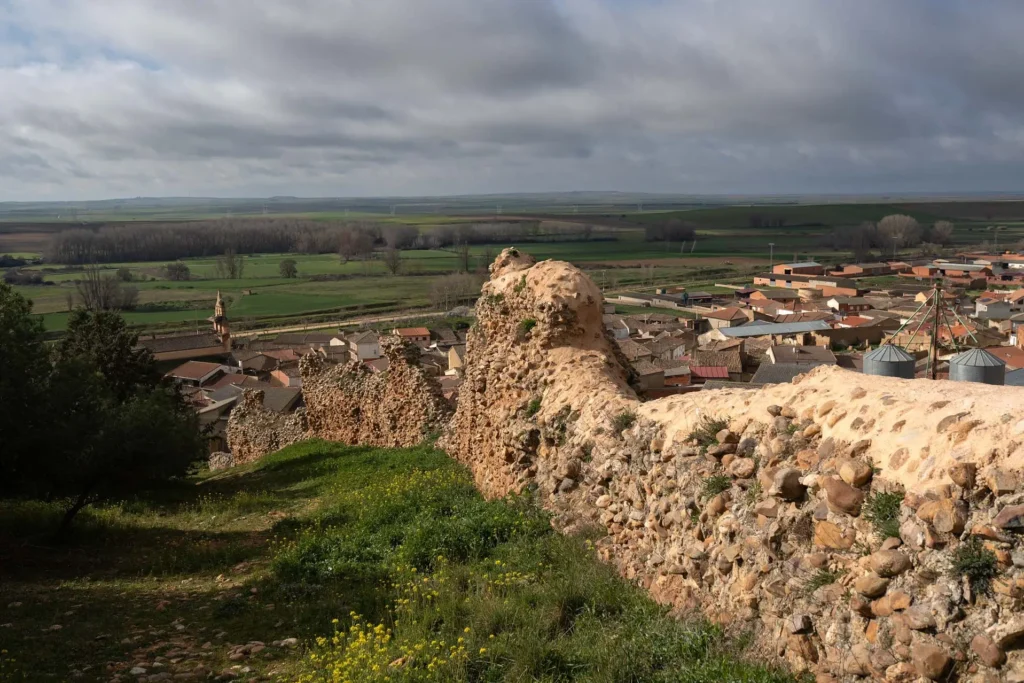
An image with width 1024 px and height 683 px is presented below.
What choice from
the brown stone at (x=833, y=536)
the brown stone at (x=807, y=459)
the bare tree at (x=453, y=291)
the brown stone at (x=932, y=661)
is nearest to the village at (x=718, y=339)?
the brown stone at (x=807, y=459)

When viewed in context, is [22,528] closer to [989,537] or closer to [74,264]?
[989,537]

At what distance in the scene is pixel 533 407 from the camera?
409 inches

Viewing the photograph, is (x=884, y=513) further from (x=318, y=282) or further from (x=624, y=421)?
(x=318, y=282)

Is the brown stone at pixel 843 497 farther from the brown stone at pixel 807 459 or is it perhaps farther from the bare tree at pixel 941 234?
the bare tree at pixel 941 234

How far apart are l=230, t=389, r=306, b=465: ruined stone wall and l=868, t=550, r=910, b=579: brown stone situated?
1934 cm

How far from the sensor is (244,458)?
24656mm

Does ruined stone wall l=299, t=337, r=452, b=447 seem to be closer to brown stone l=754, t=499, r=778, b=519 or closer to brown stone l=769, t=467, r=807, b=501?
brown stone l=754, t=499, r=778, b=519

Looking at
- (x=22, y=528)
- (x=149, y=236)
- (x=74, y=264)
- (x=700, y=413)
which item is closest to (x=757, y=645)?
(x=700, y=413)

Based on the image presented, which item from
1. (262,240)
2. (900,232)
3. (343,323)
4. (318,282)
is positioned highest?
(262,240)

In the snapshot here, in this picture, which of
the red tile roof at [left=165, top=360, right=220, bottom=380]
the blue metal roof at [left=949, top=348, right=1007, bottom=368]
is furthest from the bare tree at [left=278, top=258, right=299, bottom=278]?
the blue metal roof at [left=949, top=348, right=1007, bottom=368]

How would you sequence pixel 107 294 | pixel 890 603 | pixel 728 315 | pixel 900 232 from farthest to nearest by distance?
pixel 900 232 < pixel 107 294 < pixel 728 315 < pixel 890 603

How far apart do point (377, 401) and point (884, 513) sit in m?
14.9

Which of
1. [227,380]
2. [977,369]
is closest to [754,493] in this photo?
[977,369]

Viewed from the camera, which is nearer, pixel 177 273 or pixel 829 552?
pixel 829 552
